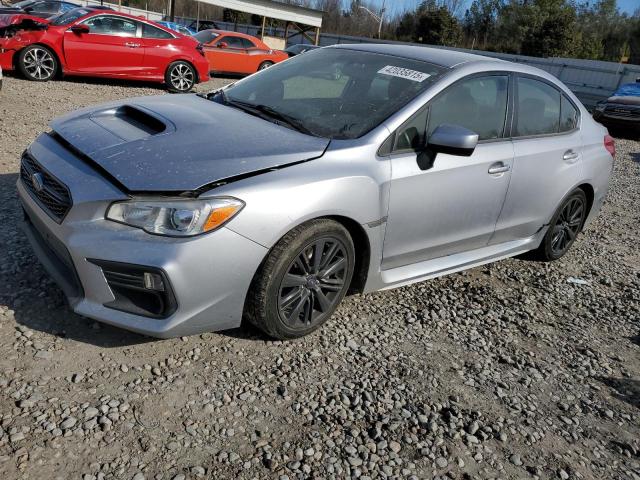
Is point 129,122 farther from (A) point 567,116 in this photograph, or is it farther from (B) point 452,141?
(A) point 567,116

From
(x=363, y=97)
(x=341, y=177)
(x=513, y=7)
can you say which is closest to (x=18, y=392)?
(x=341, y=177)

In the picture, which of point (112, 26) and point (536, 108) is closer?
point (536, 108)

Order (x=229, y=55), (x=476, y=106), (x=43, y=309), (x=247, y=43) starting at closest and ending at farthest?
(x=43, y=309) < (x=476, y=106) < (x=229, y=55) < (x=247, y=43)

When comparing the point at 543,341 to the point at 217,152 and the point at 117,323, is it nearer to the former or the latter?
the point at 217,152

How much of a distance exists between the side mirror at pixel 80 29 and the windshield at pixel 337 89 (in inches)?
298

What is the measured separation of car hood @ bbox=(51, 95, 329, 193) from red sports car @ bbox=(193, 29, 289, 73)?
44.3ft

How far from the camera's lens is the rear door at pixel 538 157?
4.22 m

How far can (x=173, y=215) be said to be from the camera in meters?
2.69

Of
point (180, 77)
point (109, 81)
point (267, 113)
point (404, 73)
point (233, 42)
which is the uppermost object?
point (404, 73)

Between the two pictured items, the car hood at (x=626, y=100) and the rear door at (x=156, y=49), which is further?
the car hood at (x=626, y=100)

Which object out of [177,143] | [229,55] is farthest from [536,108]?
[229,55]

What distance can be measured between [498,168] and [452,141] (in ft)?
2.53

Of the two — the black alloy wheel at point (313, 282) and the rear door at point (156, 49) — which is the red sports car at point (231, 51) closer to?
the rear door at point (156, 49)

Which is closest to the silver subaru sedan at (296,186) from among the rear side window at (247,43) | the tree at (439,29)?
the rear side window at (247,43)
